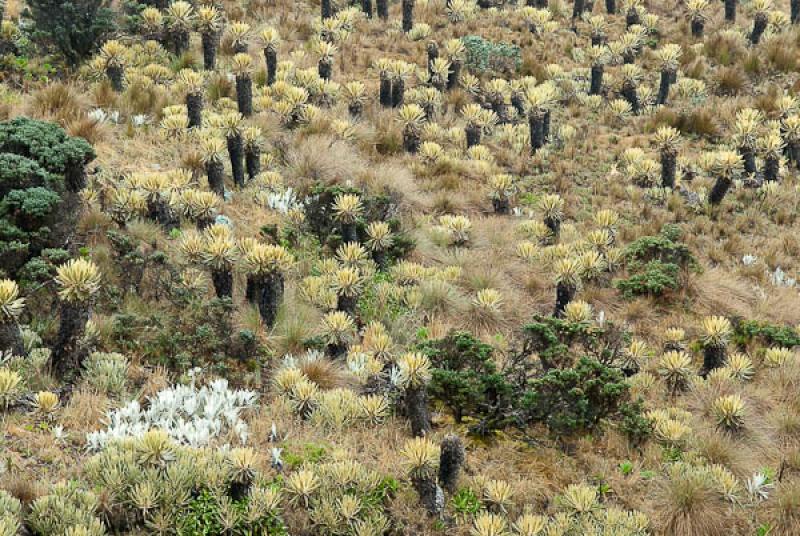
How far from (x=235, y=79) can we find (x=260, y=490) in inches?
406

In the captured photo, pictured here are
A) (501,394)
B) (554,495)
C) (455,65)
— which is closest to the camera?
(554,495)

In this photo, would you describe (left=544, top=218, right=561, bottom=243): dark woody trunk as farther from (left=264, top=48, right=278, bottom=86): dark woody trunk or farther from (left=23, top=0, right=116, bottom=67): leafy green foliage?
(left=23, top=0, right=116, bottom=67): leafy green foliage

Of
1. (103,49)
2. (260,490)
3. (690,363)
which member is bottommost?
(690,363)

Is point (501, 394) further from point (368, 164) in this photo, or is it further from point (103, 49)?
point (103, 49)

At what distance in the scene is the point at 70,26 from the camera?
1516cm

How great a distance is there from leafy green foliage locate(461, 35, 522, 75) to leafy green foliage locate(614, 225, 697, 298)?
291 inches

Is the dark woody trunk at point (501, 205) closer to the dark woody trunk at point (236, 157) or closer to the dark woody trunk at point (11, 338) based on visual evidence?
the dark woody trunk at point (236, 157)

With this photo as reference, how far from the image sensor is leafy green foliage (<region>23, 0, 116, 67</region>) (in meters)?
15.1

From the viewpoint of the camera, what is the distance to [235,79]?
1561 centimetres

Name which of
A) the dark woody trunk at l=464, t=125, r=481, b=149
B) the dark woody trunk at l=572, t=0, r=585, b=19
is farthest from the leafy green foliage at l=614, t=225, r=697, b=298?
the dark woody trunk at l=572, t=0, r=585, b=19

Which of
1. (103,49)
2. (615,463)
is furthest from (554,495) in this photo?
(103,49)

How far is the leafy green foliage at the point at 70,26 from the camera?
15.1m

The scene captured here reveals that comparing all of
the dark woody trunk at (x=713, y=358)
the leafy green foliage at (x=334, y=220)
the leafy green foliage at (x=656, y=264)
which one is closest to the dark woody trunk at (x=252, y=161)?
the leafy green foliage at (x=334, y=220)

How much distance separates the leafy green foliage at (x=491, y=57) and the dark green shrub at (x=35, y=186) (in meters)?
10.8
